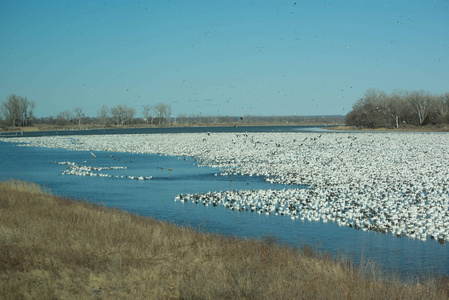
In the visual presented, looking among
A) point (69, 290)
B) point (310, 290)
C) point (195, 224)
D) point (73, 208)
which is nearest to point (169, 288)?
point (69, 290)

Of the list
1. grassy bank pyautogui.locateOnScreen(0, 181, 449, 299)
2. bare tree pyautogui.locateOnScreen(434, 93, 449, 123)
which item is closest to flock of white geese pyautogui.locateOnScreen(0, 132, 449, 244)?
grassy bank pyautogui.locateOnScreen(0, 181, 449, 299)

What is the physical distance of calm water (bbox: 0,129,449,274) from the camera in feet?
36.8

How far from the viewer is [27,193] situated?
17.5 metres

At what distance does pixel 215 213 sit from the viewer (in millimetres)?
16188

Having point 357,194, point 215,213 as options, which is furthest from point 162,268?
point 357,194

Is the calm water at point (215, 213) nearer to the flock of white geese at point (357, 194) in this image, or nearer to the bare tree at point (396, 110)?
the flock of white geese at point (357, 194)

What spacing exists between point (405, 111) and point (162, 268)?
93.9 metres

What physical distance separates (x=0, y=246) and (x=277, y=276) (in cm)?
565

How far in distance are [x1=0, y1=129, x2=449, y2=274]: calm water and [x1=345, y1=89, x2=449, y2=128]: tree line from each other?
2844 inches

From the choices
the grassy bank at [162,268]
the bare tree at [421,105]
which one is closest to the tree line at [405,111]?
the bare tree at [421,105]

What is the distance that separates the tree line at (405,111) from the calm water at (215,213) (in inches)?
2844

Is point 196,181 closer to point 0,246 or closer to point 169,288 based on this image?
point 0,246

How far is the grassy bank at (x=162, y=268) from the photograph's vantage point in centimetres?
695

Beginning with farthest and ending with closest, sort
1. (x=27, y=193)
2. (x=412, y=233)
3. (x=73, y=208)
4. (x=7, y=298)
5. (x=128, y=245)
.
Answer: (x=27, y=193) < (x=73, y=208) < (x=412, y=233) < (x=128, y=245) < (x=7, y=298)
